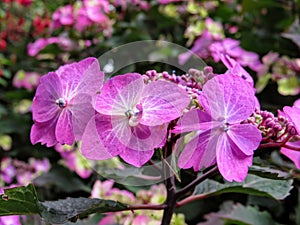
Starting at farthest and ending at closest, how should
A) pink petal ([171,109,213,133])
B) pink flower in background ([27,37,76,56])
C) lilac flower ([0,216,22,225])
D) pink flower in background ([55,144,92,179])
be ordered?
1. pink flower in background ([27,37,76,56])
2. pink flower in background ([55,144,92,179])
3. lilac flower ([0,216,22,225])
4. pink petal ([171,109,213,133])

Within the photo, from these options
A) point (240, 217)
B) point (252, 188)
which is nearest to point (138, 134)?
point (252, 188)

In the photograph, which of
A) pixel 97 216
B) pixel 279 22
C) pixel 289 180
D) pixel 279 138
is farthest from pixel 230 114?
pixel 279 22

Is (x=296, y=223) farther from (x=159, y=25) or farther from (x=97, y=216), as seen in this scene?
(x=159, y=25)

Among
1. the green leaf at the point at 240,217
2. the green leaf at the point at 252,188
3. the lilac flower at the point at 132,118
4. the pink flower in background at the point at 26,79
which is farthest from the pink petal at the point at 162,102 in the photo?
the pink flower in background at the point at 26,79

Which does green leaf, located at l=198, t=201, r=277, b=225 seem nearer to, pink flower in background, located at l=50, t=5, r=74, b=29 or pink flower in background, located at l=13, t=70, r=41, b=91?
pink flower in background, located at l=50, t=5, r=74, b=29

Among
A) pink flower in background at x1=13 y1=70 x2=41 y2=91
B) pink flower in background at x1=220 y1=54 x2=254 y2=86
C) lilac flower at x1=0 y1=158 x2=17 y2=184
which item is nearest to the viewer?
pink flower in background at x1=220 y1=54 x2=254 y2=86

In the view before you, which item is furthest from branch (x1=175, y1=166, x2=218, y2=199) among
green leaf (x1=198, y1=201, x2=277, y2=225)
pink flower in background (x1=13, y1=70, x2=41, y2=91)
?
pink flower in background (x1=13, y1=70, x2=41, y2=91)

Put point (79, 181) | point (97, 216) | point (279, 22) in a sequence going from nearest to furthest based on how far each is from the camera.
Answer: point (97, 216) → point (79, 181) → point (279, 22)
